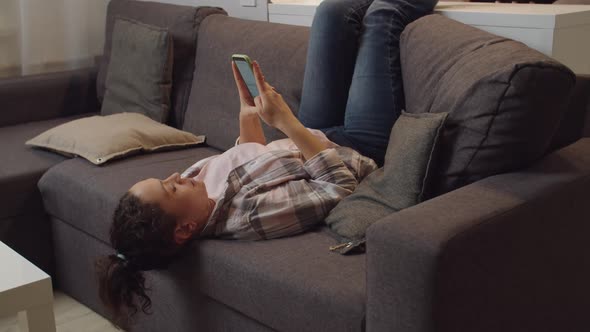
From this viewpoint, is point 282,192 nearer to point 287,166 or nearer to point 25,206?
point 287,166

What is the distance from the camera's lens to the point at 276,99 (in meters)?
2.11

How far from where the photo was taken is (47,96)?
331cm

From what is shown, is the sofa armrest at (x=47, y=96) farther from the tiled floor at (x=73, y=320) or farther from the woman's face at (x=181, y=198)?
the woman's face at (x=181, y=198)

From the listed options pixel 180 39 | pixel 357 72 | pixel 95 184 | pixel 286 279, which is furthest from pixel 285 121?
pixel 180 39

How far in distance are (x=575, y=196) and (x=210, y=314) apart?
92 centimetres

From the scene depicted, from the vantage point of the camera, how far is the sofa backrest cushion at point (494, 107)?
5.38 ft

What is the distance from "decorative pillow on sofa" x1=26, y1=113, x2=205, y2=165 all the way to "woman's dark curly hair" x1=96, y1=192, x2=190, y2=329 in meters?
0.68

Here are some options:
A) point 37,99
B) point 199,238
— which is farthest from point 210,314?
point 37,99

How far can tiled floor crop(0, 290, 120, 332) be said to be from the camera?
244cm

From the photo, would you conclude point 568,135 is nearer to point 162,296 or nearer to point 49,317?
point 162,296

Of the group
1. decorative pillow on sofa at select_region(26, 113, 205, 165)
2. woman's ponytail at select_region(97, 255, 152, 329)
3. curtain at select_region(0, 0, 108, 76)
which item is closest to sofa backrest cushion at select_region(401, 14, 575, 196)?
Result: woman's ponytail at select_region(97, 255, 152, 329)

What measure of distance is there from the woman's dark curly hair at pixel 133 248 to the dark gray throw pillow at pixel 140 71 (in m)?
1.16

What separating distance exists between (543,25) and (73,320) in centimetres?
167

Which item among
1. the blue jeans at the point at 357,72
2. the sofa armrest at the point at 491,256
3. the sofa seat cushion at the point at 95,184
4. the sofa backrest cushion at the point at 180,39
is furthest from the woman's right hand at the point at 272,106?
the sofa backrest cushion at the point at 180,39
